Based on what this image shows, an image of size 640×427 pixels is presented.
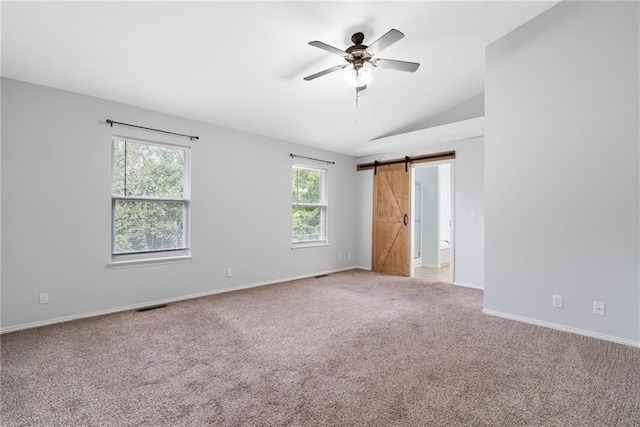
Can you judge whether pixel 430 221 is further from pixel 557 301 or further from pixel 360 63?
pixel 360 63

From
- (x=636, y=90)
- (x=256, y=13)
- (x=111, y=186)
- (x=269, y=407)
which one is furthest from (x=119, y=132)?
(x=636, y=90)

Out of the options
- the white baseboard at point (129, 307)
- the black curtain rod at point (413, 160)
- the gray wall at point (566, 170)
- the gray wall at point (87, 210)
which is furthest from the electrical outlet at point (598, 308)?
the gray wall at point (87, 210)

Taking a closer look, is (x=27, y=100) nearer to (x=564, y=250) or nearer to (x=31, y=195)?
(x=31, y=195)

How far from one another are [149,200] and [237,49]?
2184 millimetres

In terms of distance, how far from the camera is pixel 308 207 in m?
6.00

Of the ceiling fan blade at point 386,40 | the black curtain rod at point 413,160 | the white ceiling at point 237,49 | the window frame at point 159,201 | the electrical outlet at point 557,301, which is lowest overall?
the electrical outlet at point 557,301

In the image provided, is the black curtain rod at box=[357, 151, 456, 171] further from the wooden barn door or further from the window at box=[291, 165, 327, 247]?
the window at box=[291, 165, 327, 247]

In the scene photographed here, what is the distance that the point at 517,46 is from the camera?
348cm

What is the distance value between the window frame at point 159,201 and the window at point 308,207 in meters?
1.93

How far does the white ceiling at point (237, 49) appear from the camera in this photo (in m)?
2.56

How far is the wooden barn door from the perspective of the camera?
603 centimetres

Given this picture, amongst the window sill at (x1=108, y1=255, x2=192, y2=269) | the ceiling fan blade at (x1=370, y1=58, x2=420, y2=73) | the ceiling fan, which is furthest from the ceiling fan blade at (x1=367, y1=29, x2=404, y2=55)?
the window sill at (x1=108, y1=255, x2=192, y2=269)

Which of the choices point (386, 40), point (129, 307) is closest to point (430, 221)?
point (386, 40)

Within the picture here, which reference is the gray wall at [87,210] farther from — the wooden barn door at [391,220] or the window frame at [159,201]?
the wooden barn door at [391,220]
